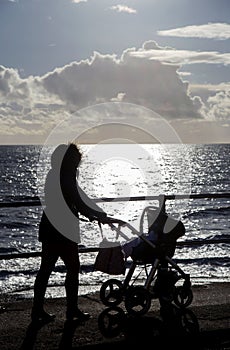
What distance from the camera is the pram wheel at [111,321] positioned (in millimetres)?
5965

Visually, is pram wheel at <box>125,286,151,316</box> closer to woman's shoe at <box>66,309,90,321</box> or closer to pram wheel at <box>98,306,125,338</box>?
pram wheel at <box>98,306,125,338</box>

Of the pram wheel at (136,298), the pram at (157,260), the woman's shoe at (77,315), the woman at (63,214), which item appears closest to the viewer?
the woman at (63,214)

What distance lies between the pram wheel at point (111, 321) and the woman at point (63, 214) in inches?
8.0

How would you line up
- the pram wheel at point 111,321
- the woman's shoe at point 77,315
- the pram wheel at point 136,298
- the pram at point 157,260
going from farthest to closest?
the pram at point 157,260, the pram wheel at point 136,298, the woman's shoe at point 77,315, the pram wheel at point 111,321

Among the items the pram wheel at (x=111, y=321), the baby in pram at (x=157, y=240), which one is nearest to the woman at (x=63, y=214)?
the pram wheel at (x=111, y=321)

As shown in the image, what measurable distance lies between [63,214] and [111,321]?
116 centimetres

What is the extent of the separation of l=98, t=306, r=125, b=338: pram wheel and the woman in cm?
20

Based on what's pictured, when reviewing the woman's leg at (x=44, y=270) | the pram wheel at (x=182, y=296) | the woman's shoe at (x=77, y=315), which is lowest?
the woman's shoe at (x=77, y=315)

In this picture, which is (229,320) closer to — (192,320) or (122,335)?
(192,320)

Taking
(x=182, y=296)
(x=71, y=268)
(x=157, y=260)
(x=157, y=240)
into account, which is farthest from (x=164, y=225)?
(x=71, y=268)

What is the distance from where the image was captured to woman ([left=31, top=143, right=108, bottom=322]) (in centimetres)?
628

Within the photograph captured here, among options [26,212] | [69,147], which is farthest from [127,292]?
[26,212]

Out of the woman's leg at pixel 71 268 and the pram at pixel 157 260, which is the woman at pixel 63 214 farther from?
the pram at pixel 157 260

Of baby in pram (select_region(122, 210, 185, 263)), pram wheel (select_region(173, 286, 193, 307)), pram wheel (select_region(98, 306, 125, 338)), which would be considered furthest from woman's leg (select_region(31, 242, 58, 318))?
pram wheel (select_region(173, 286, 193, 307))
